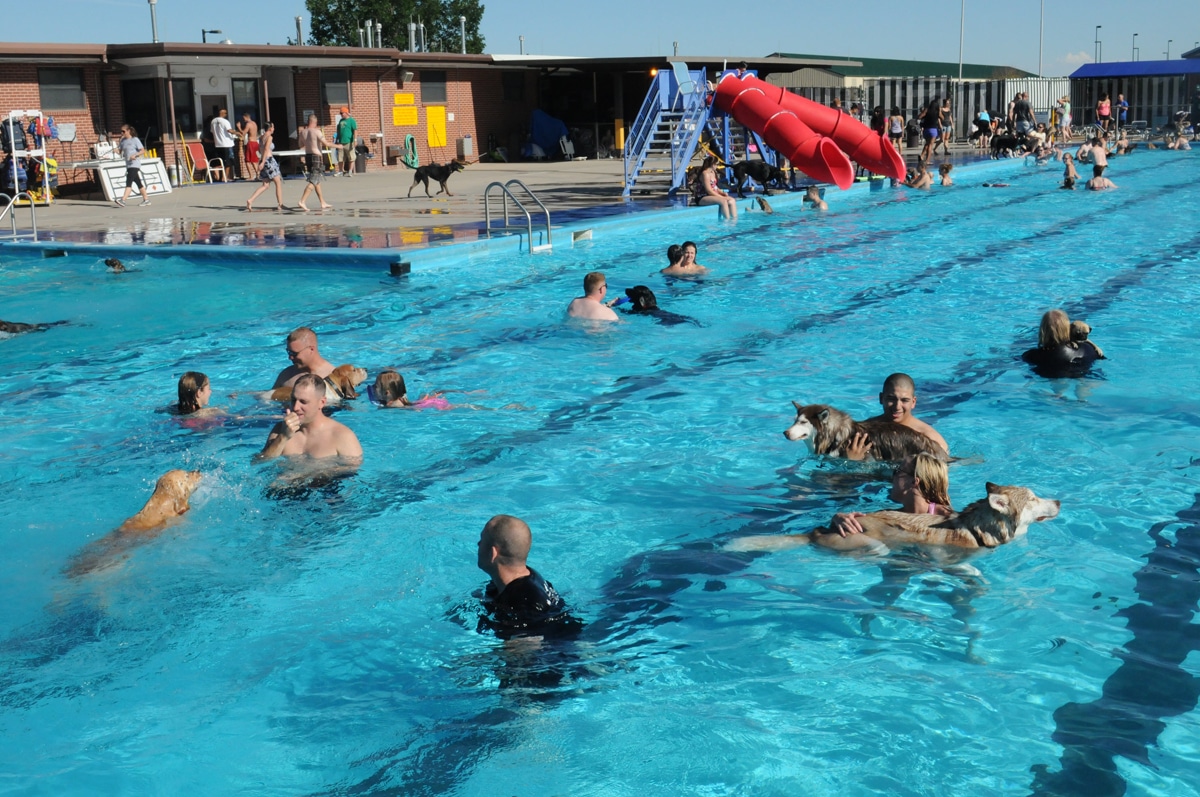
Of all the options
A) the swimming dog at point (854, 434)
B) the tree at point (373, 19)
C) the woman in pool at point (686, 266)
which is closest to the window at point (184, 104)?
the woman in pool at point (686, 266)

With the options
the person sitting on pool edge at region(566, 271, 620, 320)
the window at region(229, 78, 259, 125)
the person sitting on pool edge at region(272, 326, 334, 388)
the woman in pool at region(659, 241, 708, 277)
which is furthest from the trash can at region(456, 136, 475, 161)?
the person sitting on pool edge at region(272, 326, 334, 388)

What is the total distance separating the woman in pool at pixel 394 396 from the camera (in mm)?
8375

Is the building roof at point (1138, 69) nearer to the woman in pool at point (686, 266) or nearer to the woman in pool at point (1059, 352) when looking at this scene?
the woman in pool at point (686, 266)

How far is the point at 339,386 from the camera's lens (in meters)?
8.66

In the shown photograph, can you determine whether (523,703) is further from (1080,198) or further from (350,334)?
(1080,198)

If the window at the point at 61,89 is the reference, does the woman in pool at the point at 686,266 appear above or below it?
below

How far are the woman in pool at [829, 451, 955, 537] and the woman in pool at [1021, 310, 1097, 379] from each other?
3742 mm

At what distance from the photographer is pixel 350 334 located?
37.8 ft

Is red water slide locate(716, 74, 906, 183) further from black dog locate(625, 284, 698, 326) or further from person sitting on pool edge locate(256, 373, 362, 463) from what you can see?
person sitting on pool edge locate(256, 373, 362, 463)

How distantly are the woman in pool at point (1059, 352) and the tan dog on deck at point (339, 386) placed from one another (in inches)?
207

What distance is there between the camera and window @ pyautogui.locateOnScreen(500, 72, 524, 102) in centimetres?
3491

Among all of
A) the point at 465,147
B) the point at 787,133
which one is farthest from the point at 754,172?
the point at 465,147

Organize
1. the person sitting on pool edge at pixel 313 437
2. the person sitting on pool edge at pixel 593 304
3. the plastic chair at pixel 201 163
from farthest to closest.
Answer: the plastic chair at pixel 201 163
the person sitting on pool edge at pixel 593 304
the person sitting on pool edge at pixel 313 437

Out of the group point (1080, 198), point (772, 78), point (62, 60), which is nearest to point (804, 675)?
point (1080, 198)
